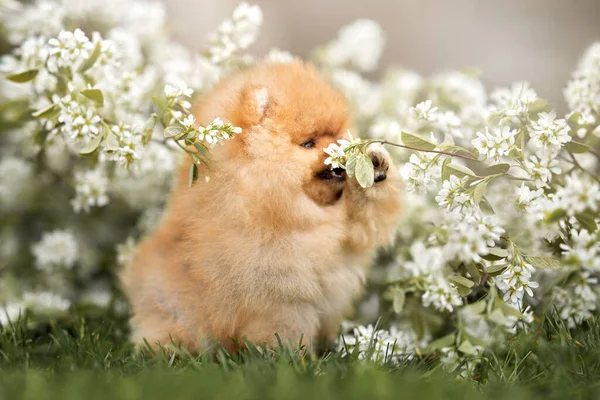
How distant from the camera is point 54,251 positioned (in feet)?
6.37

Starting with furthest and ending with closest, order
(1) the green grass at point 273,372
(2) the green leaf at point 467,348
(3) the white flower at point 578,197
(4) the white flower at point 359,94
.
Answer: (4) the white flower at point 359,94 < (2) the green leaf at point 467,348 < (3) the white flower at point 578,197 < (1) the green grass at point 273,372

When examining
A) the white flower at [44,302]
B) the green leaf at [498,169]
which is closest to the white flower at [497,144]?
the green leaf at [498,169]

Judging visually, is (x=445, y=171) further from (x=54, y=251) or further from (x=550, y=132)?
(x=54, y=251)

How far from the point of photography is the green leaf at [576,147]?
141 cm

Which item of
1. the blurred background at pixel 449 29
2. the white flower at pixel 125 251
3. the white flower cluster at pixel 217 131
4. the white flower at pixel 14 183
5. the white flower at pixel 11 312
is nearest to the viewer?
the white flower cluster at pixel 217 131

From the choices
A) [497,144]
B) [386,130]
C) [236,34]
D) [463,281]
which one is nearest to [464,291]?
[463,281]

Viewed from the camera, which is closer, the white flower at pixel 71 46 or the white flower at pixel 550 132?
the white flower at pixel 550 132

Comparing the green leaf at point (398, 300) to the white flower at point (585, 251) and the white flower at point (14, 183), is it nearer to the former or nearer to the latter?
the white flower at point (585, 251)

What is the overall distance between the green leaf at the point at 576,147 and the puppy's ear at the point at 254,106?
732 millimetres

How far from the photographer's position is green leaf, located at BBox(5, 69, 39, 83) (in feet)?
5.00

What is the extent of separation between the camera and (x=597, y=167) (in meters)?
2.00

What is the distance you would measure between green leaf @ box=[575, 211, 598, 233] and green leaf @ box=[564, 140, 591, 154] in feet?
0.67

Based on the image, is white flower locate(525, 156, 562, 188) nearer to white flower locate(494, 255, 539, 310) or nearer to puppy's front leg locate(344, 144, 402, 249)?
white flower locate(494, 255, 539, 310)

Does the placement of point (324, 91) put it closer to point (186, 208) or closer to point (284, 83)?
point (284, 83)
